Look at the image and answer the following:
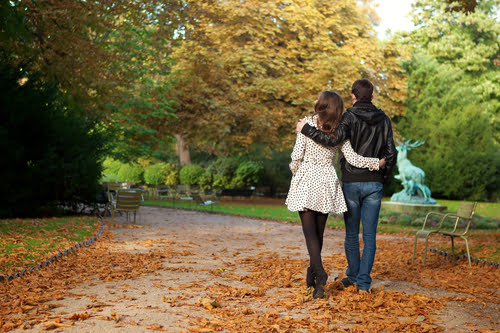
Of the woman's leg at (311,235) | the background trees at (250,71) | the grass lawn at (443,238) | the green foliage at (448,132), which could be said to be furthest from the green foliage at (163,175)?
the woman's leg at (311,235)

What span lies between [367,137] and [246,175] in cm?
2240

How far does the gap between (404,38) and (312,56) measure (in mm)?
17101

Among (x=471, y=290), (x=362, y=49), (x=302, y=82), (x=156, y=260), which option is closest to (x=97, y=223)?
(x=156, y=260)

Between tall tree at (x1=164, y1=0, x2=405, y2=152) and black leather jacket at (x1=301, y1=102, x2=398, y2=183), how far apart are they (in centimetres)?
1742

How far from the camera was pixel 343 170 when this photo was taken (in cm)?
578

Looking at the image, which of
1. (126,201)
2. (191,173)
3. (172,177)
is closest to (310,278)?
(126,201)

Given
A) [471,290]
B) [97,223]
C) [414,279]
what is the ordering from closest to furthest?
[471,290], [414,279], [97,223]

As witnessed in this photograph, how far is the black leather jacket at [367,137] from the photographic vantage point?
565 centimetres

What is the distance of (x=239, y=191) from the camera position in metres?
26.0

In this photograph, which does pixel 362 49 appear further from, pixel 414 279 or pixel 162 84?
pixel 414 279

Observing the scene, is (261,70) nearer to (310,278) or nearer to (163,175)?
(163,175)

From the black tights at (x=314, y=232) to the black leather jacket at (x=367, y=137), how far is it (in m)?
0.54

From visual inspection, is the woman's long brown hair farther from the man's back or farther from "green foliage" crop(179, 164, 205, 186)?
"green foliage" crop(179, 164, 205, 186)

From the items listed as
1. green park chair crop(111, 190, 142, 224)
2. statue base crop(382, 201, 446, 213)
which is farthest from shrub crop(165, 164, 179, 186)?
green park chair crop(111, 190, 142, 224)
